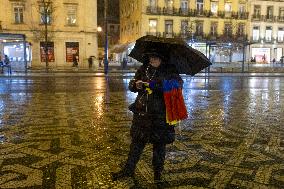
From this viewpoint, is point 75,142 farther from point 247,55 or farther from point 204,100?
point 247,55

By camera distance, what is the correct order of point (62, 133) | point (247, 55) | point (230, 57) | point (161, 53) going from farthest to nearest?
point (247, 55)
point (230, 57)
point (62, 133)
point (161, 53)

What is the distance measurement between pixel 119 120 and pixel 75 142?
2.19 m

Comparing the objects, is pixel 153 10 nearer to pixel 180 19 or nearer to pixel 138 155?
pixel 180 19

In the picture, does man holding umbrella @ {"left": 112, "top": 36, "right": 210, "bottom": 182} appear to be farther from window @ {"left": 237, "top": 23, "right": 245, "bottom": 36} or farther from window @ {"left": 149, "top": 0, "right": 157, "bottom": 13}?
window @ {"left": 237, "top": 23, "right": 245, "bottom": 36}

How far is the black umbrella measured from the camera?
4070 mm

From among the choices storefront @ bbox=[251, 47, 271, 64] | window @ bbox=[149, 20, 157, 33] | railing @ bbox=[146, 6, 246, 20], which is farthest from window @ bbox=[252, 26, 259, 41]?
window @ bbox=[149, 20, 157, 33]

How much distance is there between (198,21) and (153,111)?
47.2 meters

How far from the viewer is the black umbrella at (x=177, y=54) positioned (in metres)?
4.07

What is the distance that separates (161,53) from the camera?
412cm

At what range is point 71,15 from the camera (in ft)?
122

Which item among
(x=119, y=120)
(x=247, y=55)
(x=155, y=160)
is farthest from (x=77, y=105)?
(x=247, y=55)

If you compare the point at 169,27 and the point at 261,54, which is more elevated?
the point at 169,27

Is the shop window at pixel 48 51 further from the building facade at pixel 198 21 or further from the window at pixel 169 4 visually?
the window at pixel 169 4

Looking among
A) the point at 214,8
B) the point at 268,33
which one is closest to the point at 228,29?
the point at 214,8
